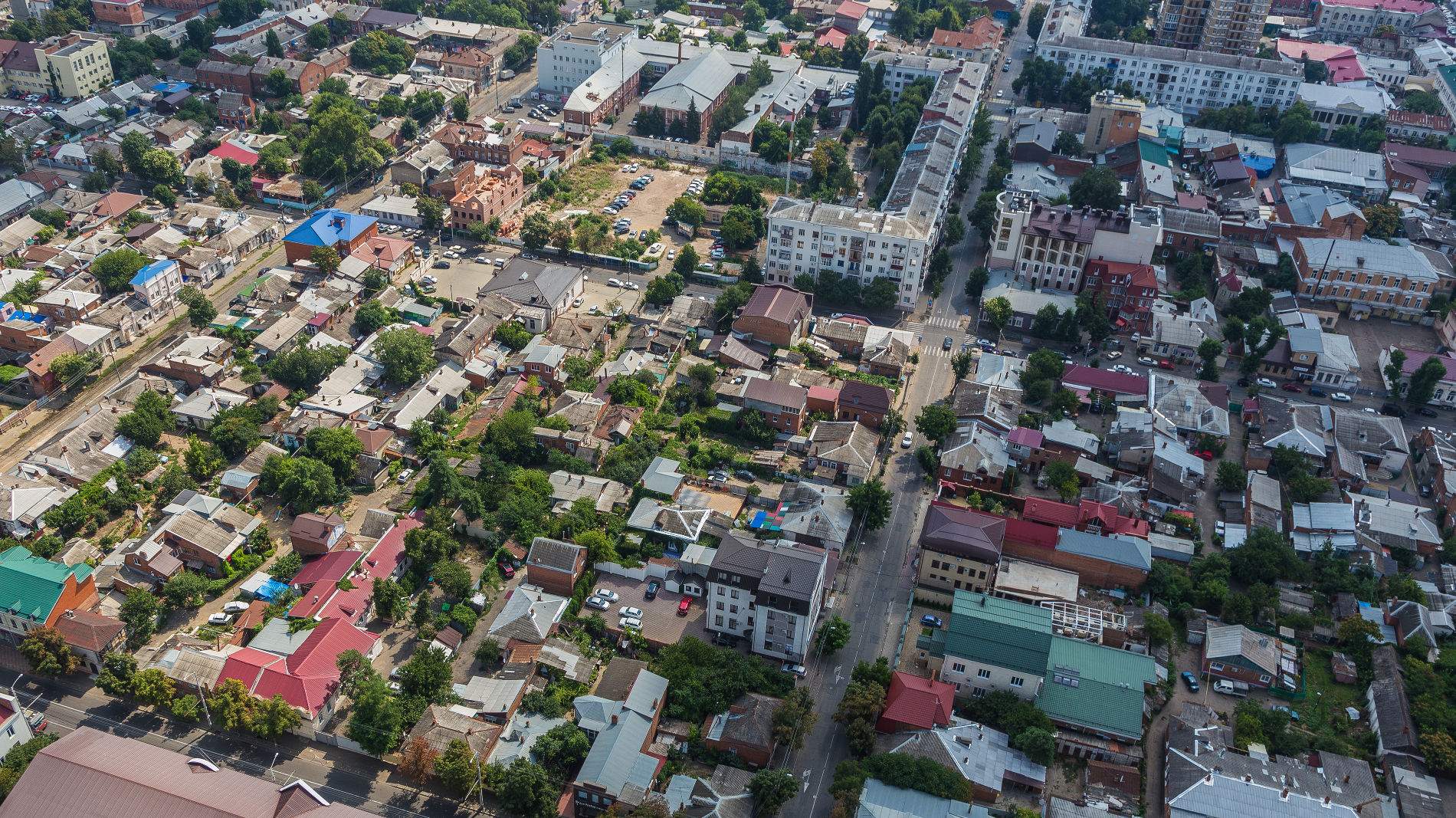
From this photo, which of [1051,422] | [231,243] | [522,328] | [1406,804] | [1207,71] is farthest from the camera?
[1207,71]

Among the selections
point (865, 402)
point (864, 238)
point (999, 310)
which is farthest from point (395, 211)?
point (999, 310)

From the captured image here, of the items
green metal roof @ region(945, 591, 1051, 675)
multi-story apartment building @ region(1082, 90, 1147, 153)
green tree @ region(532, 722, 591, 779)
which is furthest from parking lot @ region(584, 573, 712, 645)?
multi-story apartment building @ region(1082, 90, 1147, 153)

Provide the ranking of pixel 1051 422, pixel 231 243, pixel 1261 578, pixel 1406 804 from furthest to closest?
pixel 231 243
pixel 1051 422
pixel 1261 578
pixel 1406 804

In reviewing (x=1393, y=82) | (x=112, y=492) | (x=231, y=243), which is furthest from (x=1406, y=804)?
(x=1393, y=82)

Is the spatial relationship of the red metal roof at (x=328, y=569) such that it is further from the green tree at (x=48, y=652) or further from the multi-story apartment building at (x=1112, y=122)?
the multi-story apartment building at (x=1112, y=122)

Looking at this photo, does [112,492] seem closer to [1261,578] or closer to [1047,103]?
[1261,578]

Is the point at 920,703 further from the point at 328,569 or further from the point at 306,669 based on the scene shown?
the point at 328,569
